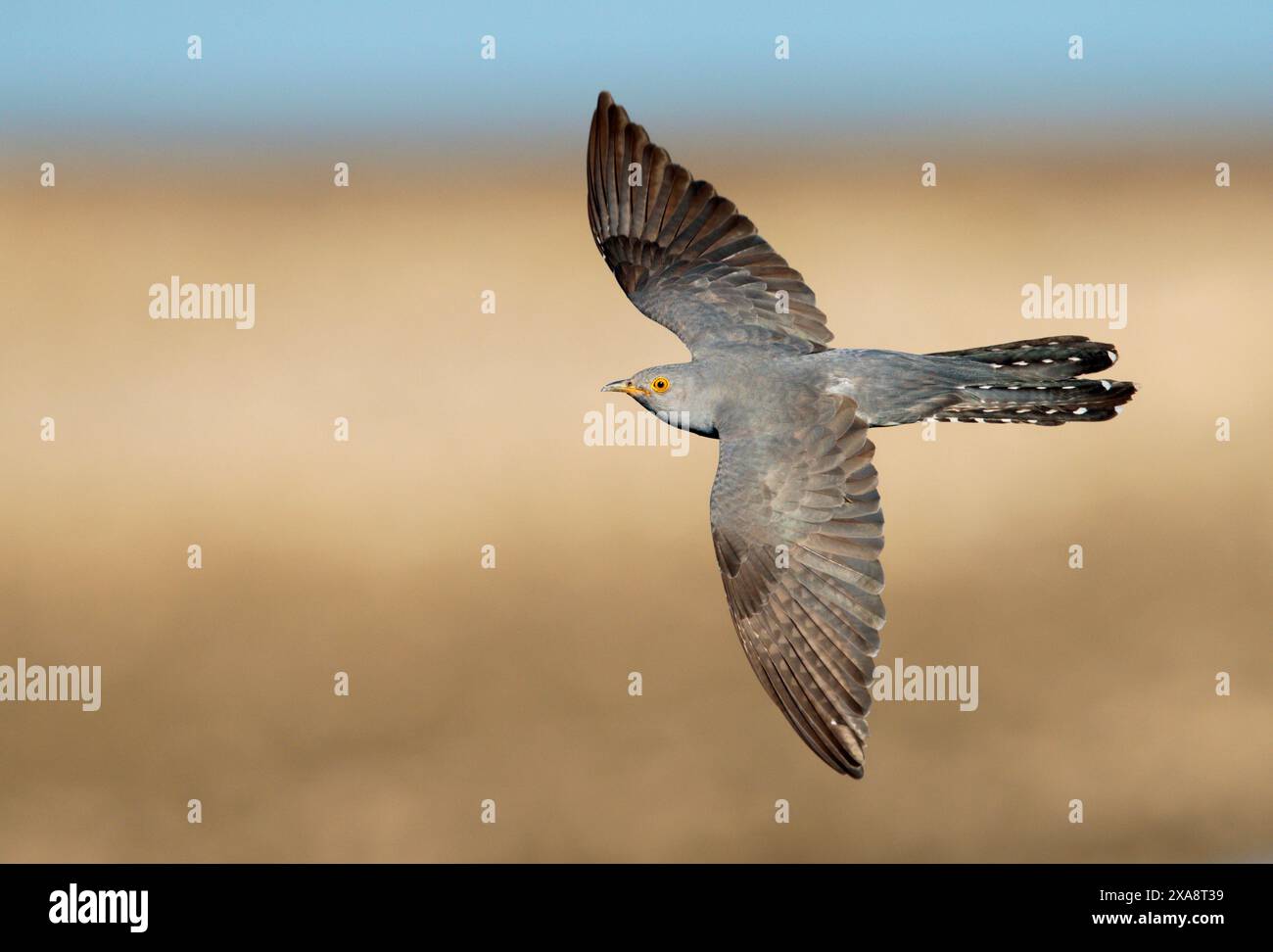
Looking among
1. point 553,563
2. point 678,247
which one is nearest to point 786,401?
point 678,247

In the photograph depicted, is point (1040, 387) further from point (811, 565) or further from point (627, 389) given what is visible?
point (627, 389)

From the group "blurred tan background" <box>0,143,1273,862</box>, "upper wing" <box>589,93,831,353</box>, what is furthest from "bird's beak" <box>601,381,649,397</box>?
"blurred tan background" <box>0,143,1273,862</box>

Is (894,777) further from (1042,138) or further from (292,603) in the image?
(1042,138)

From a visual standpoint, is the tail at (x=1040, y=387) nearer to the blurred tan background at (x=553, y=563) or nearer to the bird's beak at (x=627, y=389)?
the bird's beak at (x=627, y=389)

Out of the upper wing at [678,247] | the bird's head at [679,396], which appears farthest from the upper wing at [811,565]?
the upper wing at [678,247]

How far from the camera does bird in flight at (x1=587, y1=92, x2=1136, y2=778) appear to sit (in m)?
9.01

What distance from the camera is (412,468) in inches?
926

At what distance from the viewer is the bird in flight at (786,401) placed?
901 centimetres

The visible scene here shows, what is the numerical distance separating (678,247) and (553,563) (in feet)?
33.2

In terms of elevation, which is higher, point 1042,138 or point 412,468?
point 1042,138

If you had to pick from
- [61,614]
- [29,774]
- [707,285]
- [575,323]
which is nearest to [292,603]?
[61,614]

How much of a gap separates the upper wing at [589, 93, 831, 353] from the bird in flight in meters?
0.01

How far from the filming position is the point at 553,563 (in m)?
21.2

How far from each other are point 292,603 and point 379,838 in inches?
209
